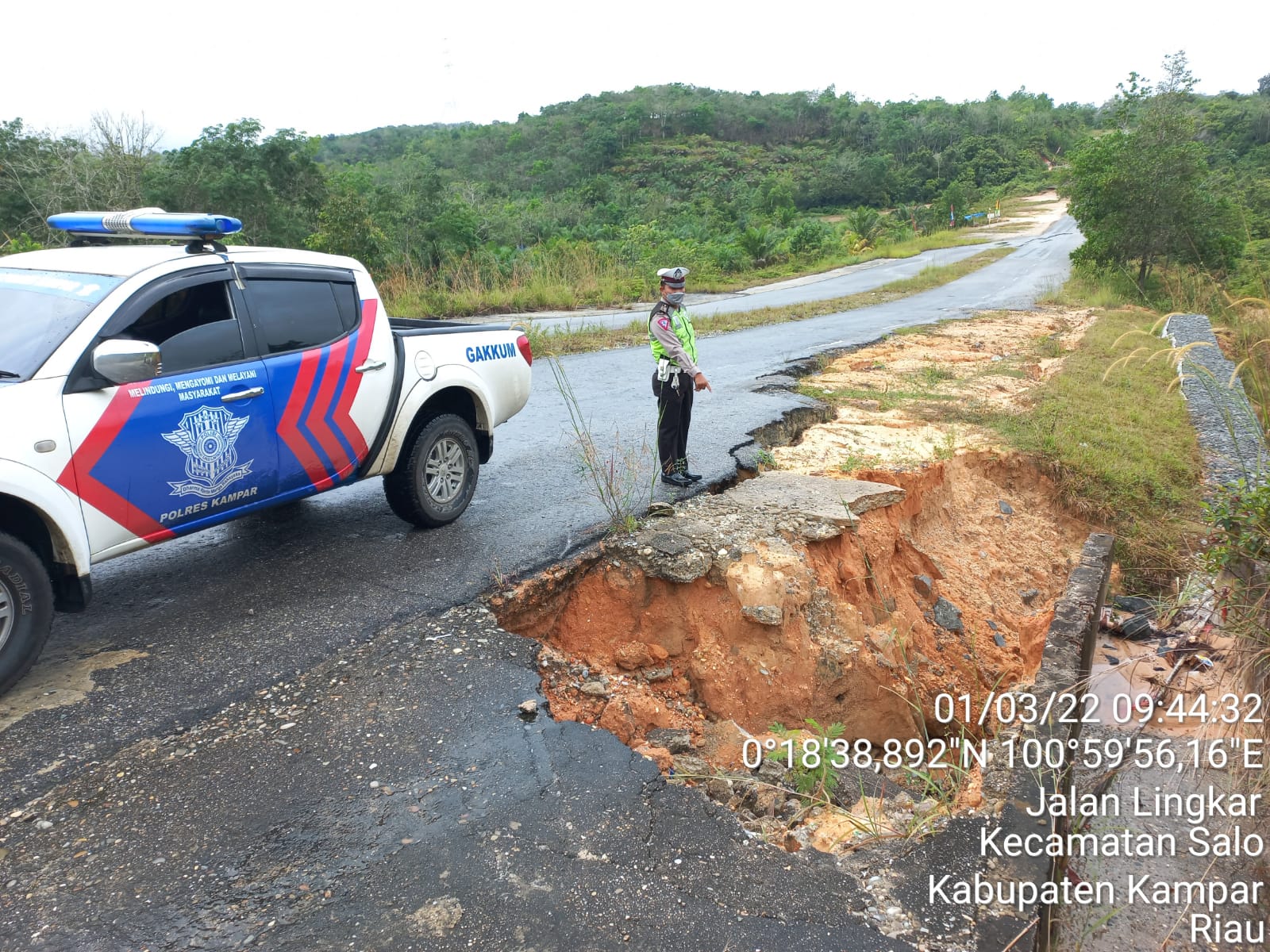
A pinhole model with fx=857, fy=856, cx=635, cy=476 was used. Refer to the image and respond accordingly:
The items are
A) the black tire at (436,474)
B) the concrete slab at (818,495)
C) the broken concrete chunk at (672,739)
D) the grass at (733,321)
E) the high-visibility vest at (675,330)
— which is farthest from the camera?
the grass at (733,321)

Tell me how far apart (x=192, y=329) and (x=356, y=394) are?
94cm

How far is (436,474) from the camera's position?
18.0ft

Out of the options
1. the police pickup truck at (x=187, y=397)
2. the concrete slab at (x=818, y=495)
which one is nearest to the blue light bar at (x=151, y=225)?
the police pickup truck at (x=187, y=397)

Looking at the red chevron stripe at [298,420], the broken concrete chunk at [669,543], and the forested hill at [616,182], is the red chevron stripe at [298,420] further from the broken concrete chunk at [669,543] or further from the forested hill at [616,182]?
the forested hill at [616,182]

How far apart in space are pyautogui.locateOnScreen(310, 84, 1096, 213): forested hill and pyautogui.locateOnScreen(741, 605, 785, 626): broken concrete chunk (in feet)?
127

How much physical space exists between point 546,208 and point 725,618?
36337 millimetres

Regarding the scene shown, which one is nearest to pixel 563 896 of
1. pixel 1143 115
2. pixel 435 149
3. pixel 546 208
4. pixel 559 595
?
pixel 559 595

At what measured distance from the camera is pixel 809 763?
3.83m

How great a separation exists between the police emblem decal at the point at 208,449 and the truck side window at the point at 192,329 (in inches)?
9.6

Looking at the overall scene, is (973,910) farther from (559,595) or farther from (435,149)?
(435,149)

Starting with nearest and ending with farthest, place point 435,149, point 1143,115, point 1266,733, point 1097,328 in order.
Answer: point 1266,733, point 1097,328, point 1143,115, point 435,149

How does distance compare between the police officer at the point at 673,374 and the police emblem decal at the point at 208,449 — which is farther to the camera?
the police officer at the point at 673,374

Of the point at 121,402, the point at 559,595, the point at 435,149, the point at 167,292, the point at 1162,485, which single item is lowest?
the point at 1162,485

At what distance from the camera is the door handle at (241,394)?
4.18 metres
